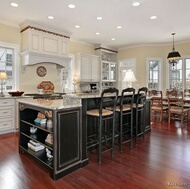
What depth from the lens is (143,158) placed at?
2752mm

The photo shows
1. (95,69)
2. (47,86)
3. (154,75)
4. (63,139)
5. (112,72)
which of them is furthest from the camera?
(112,72)

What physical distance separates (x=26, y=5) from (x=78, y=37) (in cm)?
267

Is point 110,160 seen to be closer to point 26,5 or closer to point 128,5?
point 128,5

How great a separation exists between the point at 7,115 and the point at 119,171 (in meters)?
3.27

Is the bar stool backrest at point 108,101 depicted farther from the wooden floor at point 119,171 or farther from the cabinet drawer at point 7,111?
the cabinet drawer at point 7,111

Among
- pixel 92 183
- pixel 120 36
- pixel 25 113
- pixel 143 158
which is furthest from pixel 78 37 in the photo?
pixel 92 183

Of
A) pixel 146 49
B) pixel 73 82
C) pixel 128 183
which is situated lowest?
pixel 128 183

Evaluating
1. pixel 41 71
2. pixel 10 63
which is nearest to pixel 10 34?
pixel 10 63

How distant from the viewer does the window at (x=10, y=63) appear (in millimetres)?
4703

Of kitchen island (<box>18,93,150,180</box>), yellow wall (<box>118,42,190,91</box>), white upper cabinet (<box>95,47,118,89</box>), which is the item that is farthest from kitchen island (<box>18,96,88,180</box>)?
yellow wall (<box>118,42,190,91</box>)

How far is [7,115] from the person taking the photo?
4234 mm

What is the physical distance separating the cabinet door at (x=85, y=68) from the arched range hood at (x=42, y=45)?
104cm

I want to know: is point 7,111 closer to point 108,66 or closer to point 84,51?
point 84,51

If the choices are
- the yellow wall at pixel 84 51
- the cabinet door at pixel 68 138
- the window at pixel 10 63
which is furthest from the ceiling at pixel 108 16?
the cabinet door at pixel 68 138
